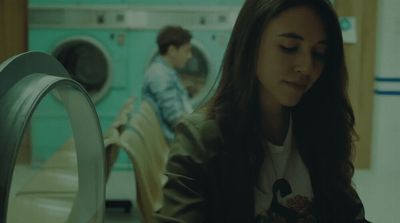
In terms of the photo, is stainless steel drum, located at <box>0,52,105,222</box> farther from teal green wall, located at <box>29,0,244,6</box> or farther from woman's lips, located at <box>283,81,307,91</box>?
teal green wall, located at <box>29,0,244,6</box>

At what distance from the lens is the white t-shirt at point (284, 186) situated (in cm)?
90

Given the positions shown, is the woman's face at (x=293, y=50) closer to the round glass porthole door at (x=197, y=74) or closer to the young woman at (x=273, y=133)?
the young woman at (x=273, y=133)

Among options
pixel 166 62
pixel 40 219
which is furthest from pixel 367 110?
pixel 40 219

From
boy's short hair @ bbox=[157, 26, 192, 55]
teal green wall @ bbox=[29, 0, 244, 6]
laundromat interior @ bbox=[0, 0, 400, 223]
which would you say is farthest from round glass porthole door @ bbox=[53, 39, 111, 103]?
boy's short hair @ bbox=[157, 26, 192, 55]

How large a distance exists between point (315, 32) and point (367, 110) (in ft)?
10.3

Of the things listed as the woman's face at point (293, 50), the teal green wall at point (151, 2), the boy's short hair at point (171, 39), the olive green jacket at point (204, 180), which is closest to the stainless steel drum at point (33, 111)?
the olive green jacket at point (204, 180)

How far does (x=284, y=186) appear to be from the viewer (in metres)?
0.91

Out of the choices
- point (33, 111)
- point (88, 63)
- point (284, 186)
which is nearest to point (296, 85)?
point (284, 186)

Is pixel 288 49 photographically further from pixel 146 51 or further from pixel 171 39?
pixel 146 51

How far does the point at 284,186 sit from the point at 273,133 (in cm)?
10

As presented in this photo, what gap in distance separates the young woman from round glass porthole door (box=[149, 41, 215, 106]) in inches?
111

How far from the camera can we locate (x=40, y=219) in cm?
141

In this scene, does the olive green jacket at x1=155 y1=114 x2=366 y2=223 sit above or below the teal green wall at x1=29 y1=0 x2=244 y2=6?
below

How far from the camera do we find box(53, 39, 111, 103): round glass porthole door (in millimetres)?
3783
